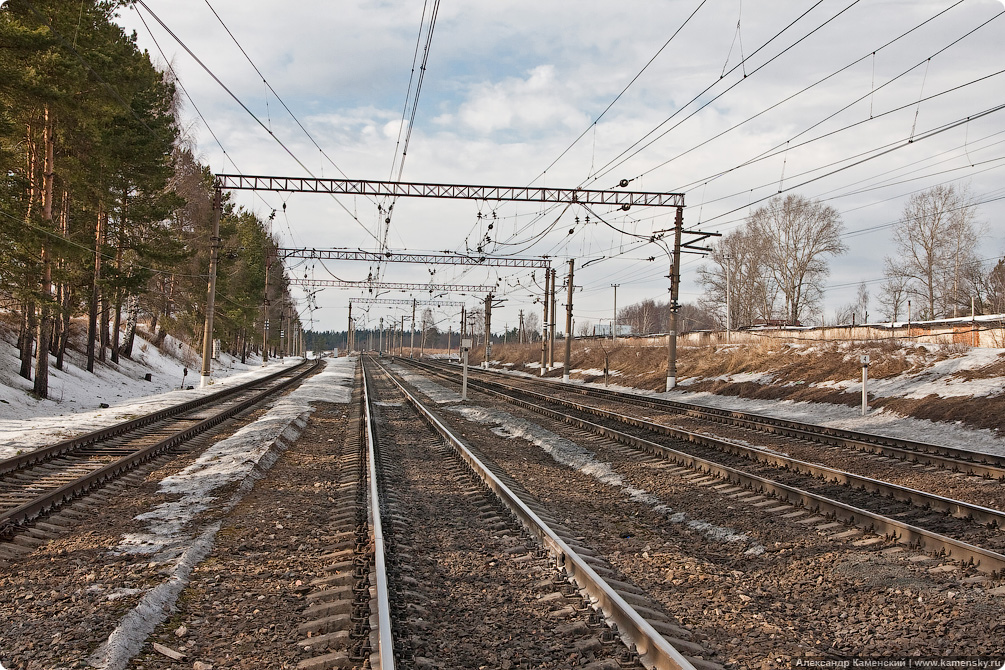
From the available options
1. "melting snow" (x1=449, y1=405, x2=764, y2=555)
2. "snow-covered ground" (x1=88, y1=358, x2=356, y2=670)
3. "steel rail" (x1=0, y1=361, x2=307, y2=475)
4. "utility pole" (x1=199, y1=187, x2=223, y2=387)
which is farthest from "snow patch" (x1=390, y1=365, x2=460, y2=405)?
"snow-covered ground" (x1=88, y1=358, x2=356, y2=670)

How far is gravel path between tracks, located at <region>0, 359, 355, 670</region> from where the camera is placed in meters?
4.37

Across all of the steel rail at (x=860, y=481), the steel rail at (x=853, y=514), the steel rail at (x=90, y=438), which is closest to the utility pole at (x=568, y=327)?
the steel rail at (x=90, y=438)

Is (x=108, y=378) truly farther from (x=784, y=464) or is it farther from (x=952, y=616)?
(x=952, y=616)

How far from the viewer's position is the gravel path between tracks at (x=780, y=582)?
4672 millimetres

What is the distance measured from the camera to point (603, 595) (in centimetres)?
510

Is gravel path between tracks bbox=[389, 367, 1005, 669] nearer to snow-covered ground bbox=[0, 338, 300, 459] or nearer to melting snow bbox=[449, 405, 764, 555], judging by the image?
melting snow bbox=[449, 405, 764, 555]

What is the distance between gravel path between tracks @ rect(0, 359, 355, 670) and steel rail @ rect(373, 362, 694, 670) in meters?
3.12

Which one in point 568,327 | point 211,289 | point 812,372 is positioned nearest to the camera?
point 812,372

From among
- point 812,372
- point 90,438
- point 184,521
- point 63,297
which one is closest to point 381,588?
point 184,521

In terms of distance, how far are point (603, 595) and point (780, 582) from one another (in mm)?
1923

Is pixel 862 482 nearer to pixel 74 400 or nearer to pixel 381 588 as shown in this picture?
pixel 381 588

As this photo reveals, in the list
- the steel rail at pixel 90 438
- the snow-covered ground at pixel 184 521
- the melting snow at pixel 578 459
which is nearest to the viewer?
the snow-covered ground at pixel 184 521

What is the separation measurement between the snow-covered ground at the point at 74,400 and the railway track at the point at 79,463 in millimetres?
814

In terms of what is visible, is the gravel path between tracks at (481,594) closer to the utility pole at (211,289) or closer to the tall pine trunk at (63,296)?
the tall pine trunk at (63,296)
